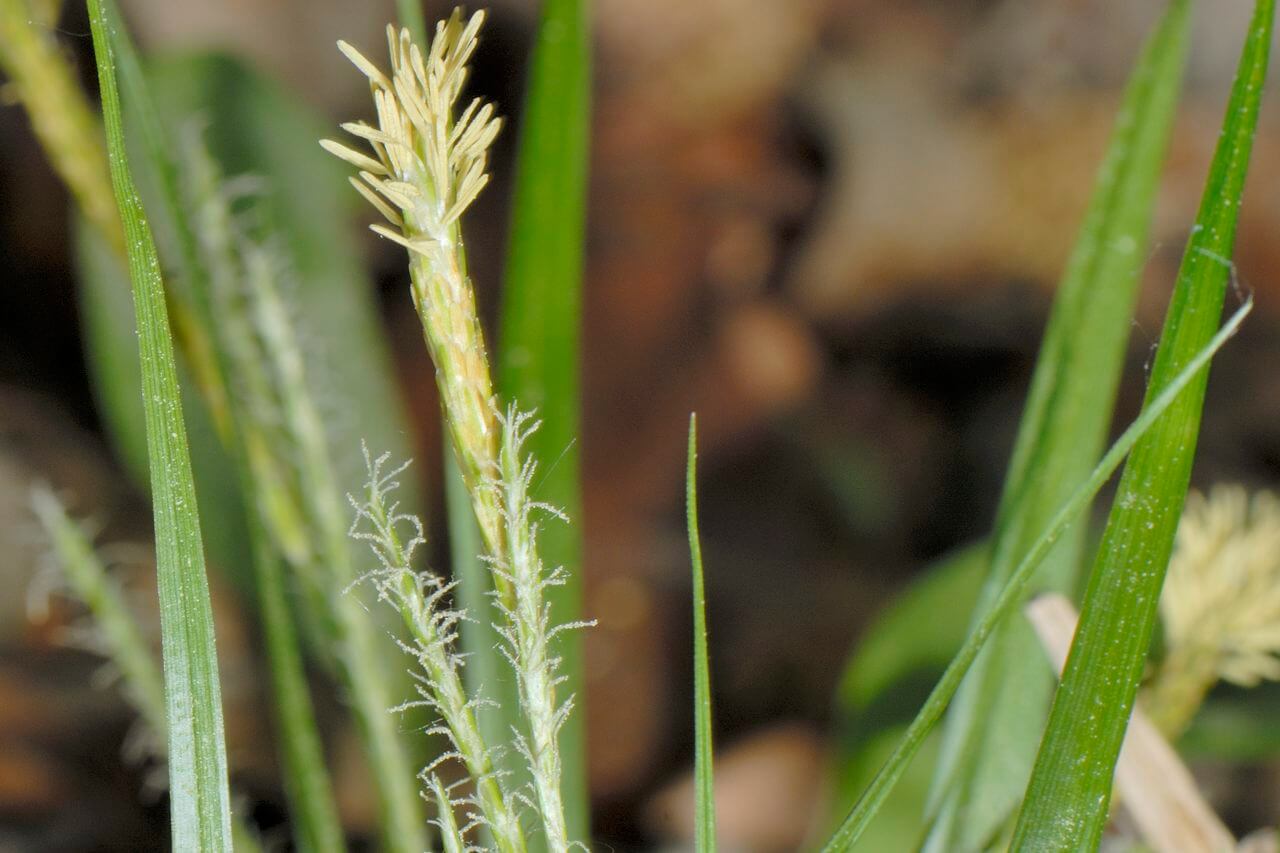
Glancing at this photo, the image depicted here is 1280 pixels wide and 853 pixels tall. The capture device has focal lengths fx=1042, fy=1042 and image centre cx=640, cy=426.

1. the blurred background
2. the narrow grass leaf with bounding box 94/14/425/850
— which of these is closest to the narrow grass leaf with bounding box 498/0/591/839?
the narrow grass leaf with bounding box 94/14/425/850

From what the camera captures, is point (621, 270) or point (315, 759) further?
point (621, 270)

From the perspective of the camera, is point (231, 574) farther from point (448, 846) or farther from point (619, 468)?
point (619, 468)

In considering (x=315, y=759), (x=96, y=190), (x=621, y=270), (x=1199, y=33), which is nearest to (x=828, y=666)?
(x=621, y=270)

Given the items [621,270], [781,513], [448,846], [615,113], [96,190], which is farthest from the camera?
[615,113]

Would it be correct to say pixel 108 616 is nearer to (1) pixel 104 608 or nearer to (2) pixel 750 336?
(1) pixel 104 608

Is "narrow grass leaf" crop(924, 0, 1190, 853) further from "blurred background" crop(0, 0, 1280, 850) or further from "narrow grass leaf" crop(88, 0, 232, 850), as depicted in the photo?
"blurred background" crop(0, 0, 1280, 850)

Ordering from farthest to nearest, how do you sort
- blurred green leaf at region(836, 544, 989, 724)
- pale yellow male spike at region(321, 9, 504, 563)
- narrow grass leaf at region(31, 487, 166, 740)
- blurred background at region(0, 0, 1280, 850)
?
blurred background at region(0, 0, 1280, 850), blurred green leaf at region(836, 544, 989, 724), narrow grass leaf at region(31, 487, 166, 740), pale yellow male spike at region(321, 9, 504, 563)
